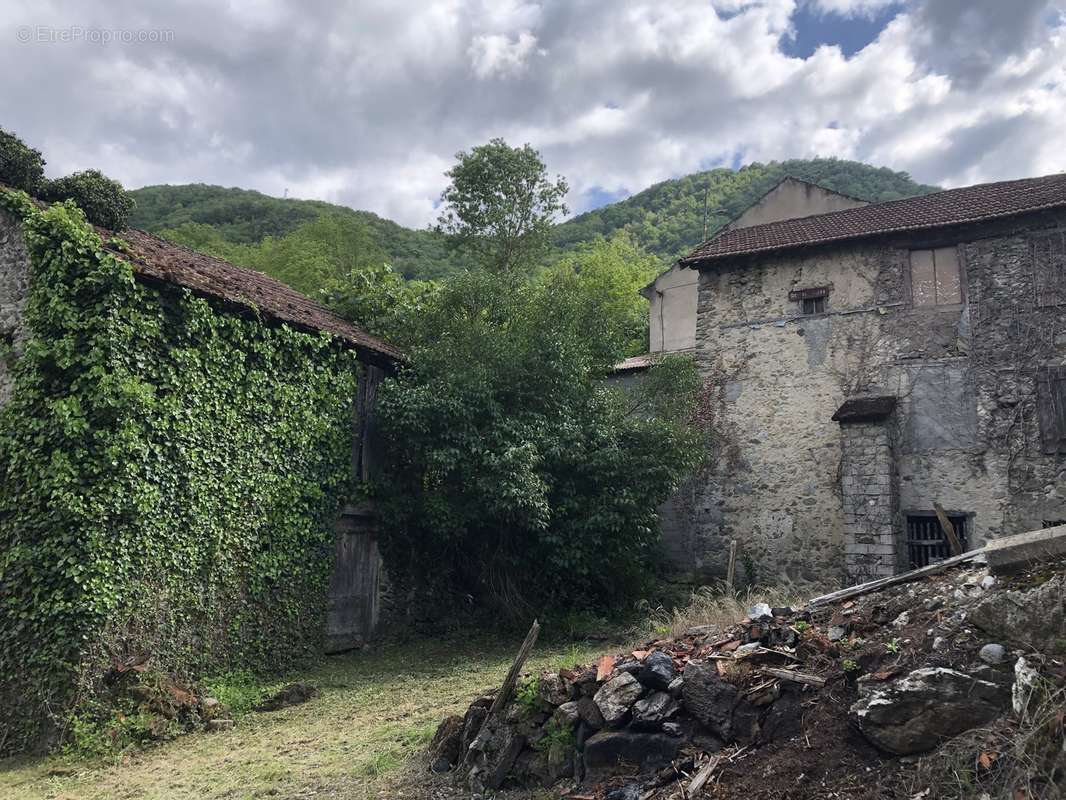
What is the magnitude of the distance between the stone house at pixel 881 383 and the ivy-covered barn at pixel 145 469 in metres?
7.79

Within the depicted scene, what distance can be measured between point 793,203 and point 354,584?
15.1 metres

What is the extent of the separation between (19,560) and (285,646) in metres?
3.48

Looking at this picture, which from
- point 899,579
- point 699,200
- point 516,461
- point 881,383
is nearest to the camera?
point 899,579

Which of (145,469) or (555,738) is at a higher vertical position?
(145,469)

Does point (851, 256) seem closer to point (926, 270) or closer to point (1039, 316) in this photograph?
point (926, 270)

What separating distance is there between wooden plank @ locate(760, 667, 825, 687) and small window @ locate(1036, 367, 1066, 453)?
9.54 metres

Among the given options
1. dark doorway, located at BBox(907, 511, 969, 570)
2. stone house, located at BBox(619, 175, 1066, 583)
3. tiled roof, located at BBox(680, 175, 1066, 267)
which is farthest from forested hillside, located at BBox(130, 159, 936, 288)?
dark doorway, located at BBox(907, 511, 969, 570)

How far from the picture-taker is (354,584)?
11.9 m

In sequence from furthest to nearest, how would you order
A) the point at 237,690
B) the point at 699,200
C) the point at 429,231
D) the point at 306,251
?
the point at 699,200
the point at 429,231
the point at 306,251
the point at 237,690

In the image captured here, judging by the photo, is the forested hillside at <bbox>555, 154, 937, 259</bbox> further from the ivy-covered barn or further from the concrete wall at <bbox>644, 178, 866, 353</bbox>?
the ivy-covered barn

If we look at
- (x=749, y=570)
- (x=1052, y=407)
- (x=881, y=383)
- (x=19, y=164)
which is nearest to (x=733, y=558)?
(x=749, y=570)

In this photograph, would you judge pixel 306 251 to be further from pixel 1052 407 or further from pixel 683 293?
pixel 1052 407

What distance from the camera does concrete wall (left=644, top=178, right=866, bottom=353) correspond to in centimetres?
2061

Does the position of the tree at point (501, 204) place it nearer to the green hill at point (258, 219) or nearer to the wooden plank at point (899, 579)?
the green hill at point (258, 219)
